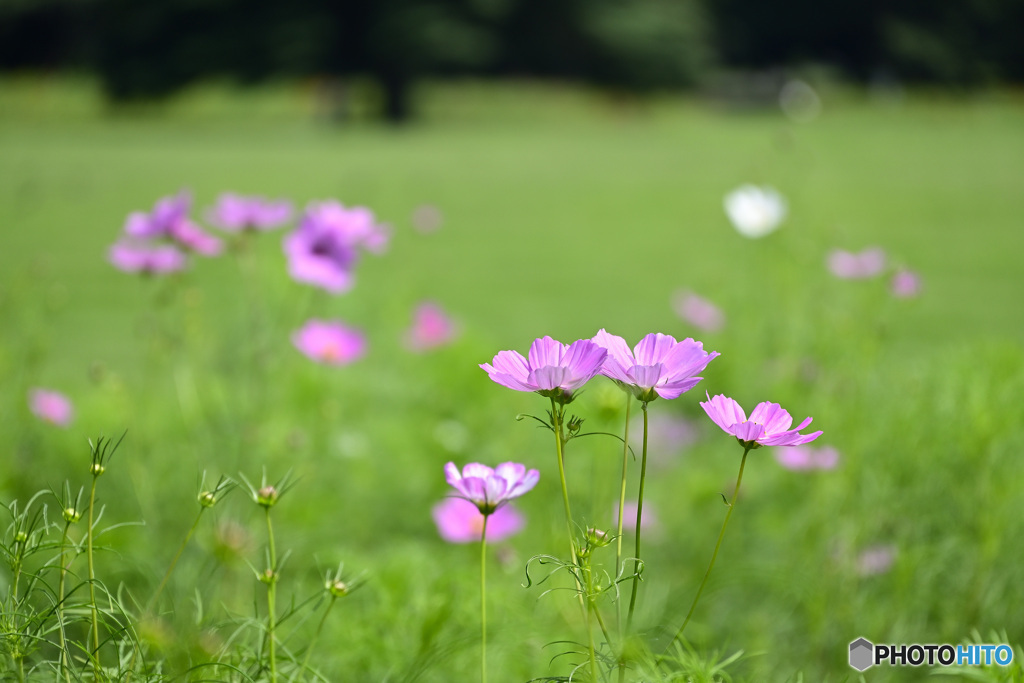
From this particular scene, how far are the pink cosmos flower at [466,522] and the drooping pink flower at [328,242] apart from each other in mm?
226

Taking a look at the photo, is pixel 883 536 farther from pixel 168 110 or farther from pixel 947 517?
pixel 168 110

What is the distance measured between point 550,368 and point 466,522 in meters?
0.48

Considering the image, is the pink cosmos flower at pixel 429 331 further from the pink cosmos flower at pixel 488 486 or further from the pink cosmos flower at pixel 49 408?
the pink cosmos flower at pixel 488 486

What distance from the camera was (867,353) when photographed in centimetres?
101

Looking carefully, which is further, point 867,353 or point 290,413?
point 290,413

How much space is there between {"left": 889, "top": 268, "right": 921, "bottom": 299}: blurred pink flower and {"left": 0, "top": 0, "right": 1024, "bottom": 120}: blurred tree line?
10.3 metres

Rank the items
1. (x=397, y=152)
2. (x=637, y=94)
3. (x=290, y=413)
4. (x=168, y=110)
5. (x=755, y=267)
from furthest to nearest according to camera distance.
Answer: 1. (x=637, y=94)
2. (x=168, y=110)
3. (x=397, y=152)
4. (x=755, y=267)
5. (x=290, y=413)

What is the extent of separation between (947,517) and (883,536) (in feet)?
0.24

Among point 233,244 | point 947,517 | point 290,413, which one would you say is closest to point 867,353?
point 947,517

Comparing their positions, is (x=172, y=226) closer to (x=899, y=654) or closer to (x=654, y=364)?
(x=654, y=364)

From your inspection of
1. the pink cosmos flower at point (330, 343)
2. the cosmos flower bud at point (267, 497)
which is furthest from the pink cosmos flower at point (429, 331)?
the cosmos flower bud at point (267, 497)

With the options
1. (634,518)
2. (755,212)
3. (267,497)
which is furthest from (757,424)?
(755,212)

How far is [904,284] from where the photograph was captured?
2.97 ft

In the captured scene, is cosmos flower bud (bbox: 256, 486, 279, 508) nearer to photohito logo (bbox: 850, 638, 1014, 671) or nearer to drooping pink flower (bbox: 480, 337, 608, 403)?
drooping pink flower (bbox: 480, 337, 608, 403)
